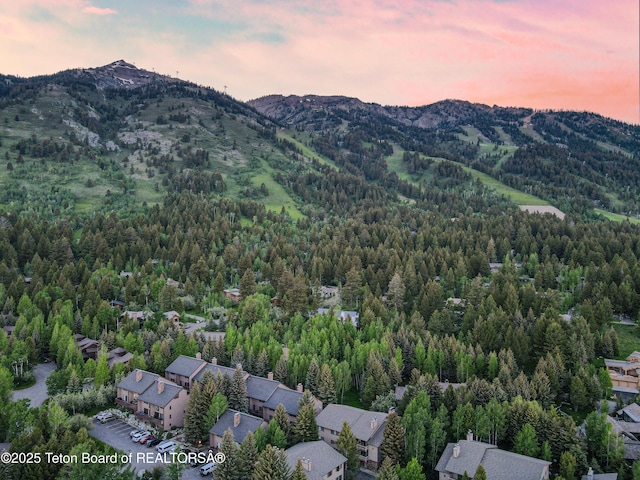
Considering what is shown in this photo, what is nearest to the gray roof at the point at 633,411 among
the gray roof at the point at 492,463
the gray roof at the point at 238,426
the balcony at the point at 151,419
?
the gray roof at the point at 492,463

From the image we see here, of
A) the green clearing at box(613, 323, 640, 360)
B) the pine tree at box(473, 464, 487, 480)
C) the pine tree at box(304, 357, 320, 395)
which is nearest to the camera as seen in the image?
the pine tree at box(473, 464, 487, 480)

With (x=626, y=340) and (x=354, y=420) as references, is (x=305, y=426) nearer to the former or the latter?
(x=354, y=420)

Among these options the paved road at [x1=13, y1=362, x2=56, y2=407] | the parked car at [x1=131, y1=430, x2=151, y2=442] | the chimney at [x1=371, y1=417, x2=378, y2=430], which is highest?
the chimney at [x1=371, y1=417, x2=378, y2=430]

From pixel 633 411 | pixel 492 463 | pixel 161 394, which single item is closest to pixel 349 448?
pixel 492 463

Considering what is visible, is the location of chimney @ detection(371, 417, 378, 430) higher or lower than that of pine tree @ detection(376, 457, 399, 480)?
lower

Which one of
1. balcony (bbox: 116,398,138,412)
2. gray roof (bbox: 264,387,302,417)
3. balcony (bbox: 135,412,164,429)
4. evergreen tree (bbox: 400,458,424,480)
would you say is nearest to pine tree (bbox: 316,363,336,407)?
gray roof (bbox: 264,387,302,417)

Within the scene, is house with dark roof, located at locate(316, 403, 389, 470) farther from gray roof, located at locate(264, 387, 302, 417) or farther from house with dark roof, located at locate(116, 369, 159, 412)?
house with dark roof, located at locate(116, 369, 159, 412)
